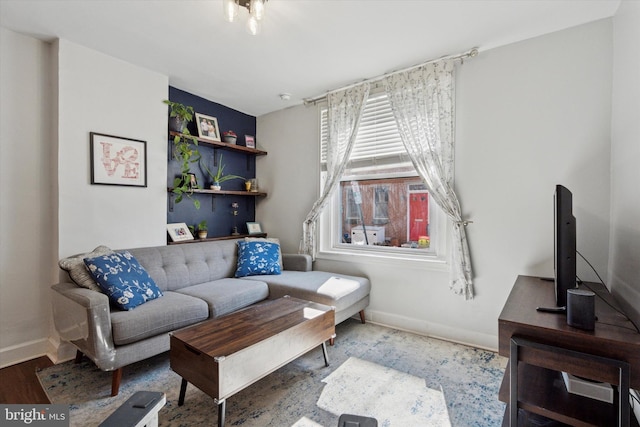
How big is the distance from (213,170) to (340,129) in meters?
1.64

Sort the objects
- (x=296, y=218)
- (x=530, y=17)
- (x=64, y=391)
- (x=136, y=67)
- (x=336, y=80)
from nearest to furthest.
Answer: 1. (x=64, y=391)
2. (x=530, y=17)
3. (x=136, y=67)
4. (x=336, y=80)
5. (x=296, y=218)

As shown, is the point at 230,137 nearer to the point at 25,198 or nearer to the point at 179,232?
the point at 179,232

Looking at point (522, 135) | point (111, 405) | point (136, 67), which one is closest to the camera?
point (111, 405)

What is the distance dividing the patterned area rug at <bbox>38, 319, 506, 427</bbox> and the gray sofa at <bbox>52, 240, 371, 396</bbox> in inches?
8.0

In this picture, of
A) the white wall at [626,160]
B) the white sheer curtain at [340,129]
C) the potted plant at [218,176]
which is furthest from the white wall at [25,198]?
the white wall at [626,160]

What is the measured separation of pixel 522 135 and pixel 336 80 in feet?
5.86

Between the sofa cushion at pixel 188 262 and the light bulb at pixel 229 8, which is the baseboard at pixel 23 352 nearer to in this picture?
the sofa cushion at pixel 188 262

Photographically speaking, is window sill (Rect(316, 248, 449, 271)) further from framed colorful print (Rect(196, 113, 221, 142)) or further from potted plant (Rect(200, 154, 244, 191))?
framed colorful print (Rect(196, 113, 221, 142))

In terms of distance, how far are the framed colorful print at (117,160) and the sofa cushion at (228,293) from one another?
3.80 feet

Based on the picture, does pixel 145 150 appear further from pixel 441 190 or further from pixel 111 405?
pixel 441 190

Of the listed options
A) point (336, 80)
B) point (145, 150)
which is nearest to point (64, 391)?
point (145, 150)

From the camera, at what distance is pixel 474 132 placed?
99.8 inches

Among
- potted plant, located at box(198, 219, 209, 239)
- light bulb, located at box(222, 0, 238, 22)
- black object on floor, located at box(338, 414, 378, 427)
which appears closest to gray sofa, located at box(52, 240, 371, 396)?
potted plant, located at box(198, 219, 209, 239)

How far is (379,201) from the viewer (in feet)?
10.4
